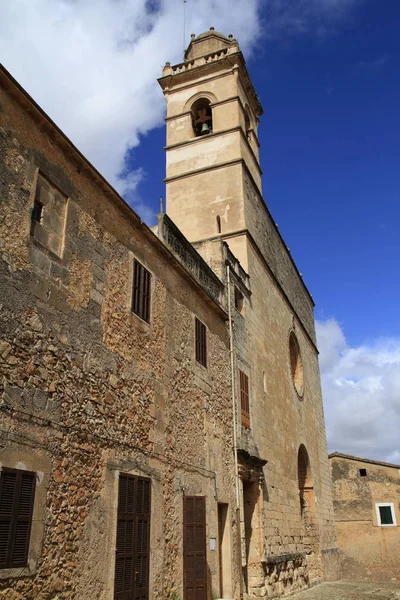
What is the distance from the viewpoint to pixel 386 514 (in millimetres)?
22875

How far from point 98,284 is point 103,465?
237cm

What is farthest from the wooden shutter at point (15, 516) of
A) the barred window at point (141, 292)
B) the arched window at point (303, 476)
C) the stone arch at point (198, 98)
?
the stone arch at point (198, 98)

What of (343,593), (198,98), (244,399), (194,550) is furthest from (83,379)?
(198,98)

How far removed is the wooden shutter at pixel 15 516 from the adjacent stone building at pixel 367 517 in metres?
21.4

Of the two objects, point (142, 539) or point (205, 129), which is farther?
point (205, 129)

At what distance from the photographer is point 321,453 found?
20594mm

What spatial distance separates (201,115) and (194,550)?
47.4 feet

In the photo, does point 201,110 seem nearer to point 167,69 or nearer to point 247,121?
point 247,121

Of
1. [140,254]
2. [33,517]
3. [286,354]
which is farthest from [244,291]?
[33,517]

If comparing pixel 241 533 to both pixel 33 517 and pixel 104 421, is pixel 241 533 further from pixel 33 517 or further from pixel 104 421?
pixel 33 517

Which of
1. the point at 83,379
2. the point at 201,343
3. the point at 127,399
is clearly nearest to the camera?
the point at 83,379

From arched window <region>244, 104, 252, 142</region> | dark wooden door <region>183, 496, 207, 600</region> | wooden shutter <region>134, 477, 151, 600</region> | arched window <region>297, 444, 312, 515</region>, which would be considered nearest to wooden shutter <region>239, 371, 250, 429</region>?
dark wooden door <region>183, 496, 207, 600</region>

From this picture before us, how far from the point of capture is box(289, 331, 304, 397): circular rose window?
19.1 meters

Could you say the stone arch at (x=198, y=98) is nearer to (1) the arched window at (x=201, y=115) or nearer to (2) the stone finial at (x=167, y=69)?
(1) the arched window at (x=201, y=115)
